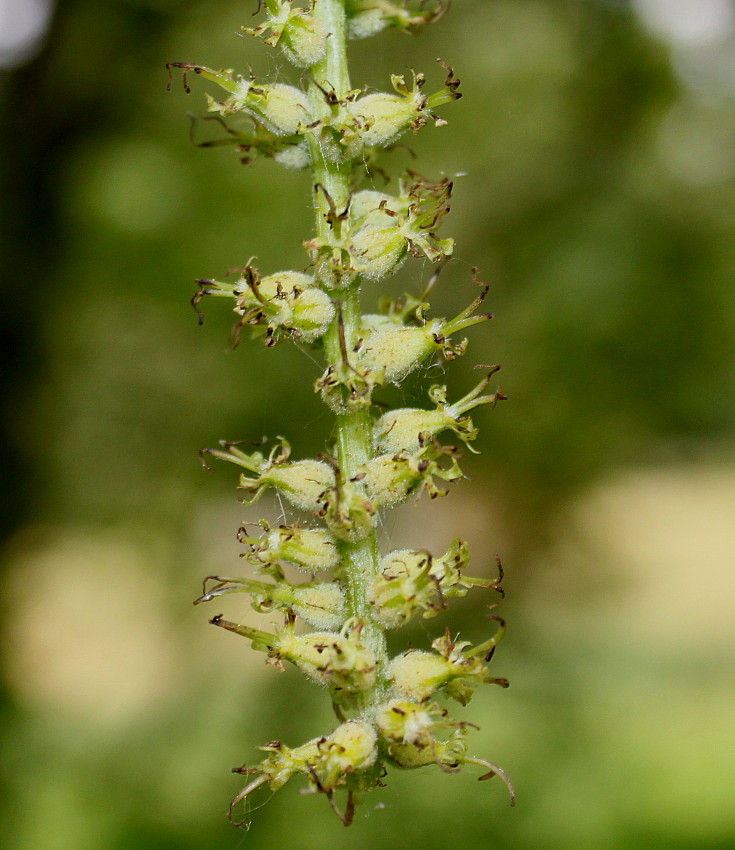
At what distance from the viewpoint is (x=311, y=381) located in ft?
17.7

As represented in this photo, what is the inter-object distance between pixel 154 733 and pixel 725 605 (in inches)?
342

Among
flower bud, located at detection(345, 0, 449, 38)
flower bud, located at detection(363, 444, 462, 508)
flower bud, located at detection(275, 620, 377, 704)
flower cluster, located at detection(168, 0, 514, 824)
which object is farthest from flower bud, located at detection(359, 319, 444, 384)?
flower bud, located at detection(345, 0, 449, 38)

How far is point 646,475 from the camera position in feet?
26.0

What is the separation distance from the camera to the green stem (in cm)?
130

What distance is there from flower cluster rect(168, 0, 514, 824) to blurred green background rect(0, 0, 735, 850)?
11.5 ft

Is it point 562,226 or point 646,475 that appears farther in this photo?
point 646,475

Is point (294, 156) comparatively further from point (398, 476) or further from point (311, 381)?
point (311, 381)

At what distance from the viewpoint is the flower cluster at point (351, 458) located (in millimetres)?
1257

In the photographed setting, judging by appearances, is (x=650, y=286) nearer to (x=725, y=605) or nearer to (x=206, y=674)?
(x=206, y=674)

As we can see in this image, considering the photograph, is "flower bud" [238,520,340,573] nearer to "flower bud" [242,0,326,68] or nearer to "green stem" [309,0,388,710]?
"green stem" [309,0,388,710]

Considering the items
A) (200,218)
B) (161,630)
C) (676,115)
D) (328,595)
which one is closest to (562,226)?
(676,115)

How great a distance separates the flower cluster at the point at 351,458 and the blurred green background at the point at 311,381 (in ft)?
11.5

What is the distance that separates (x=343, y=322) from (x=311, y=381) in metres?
4.10

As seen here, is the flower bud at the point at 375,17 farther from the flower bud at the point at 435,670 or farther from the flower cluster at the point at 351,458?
the flower bud at the point at 435,670
